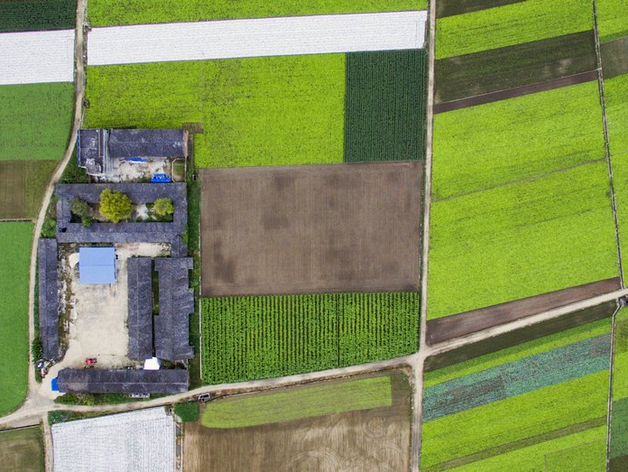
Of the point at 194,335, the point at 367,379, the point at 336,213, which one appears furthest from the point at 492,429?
the point at 194,335

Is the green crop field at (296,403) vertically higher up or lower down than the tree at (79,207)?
lower down

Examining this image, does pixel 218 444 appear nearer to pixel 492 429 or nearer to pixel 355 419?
pixel 355 419

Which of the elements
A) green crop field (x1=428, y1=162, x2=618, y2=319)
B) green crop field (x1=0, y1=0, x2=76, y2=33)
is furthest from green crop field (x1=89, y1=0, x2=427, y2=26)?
green crop field (x1=428, y1=162, x2=618, y2=319)

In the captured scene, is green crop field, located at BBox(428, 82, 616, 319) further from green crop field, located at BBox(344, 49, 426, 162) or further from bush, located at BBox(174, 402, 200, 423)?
bush, located at BBox(174, 402, 200, 423)

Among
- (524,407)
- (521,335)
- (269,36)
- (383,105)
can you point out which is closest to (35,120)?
(269,36)

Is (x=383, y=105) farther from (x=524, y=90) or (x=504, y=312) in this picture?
(x=504, y=312)

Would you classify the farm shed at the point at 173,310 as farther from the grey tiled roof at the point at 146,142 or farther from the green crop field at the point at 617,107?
the green crop field at the point at 617,107

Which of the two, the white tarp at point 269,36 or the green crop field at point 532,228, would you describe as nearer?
the white tarp at point 269,36

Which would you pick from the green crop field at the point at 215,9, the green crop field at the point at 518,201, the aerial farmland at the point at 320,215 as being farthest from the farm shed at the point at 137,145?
the green crop field at the point at 518,201
